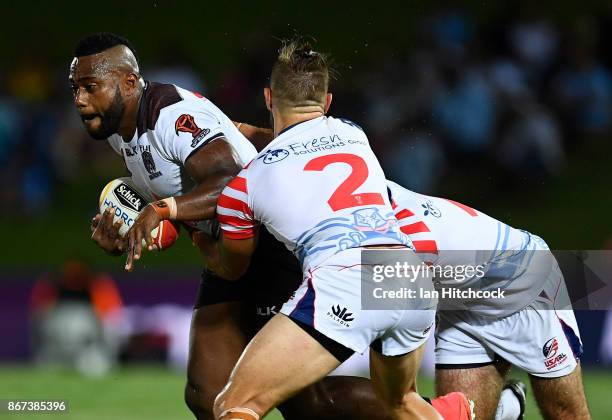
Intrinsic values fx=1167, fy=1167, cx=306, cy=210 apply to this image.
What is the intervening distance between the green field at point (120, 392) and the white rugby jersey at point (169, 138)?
262 centimetres

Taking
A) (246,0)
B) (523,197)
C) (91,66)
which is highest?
(91,66)

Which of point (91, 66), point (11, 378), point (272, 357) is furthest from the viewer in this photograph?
point (11, 378)

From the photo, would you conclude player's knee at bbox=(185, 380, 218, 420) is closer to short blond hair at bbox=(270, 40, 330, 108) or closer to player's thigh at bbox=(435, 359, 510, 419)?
player's thigh at bbox=(435, 359, 510, 419)

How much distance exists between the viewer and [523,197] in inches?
536

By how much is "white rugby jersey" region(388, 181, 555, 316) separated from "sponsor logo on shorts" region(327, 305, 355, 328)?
33.7 inches

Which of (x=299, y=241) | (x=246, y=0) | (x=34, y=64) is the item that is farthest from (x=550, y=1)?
(x=299, y=241)

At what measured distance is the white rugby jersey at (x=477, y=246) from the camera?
5.75 m

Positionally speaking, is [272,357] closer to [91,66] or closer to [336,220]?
[336,220]

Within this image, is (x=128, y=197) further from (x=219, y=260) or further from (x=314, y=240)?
(x=314, y=240)

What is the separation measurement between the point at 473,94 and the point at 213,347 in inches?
303

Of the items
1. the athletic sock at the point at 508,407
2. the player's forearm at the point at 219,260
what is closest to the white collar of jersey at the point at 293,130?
the player's forearm at the point at 219,260

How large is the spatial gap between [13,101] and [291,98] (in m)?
10.8

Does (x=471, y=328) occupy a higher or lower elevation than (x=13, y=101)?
higher

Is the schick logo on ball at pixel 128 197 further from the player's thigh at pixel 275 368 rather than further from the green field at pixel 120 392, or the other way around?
the green field at pixel 120 392
